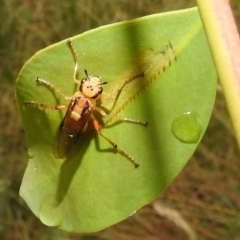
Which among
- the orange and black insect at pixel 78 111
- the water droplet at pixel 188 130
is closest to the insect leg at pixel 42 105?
the orange and black insect at pixel 78 111

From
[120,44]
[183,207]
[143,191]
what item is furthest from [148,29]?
[183,207]

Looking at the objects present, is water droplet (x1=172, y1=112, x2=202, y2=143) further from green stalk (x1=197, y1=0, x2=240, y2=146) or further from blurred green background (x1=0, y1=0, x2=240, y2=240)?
blurred green background (x1=0, y1=0, x2=240, y2=240)

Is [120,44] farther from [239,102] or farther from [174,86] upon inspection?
[239,102]

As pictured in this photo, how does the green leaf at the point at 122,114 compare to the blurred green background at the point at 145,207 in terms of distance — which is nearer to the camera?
the green leaf at the point at 122,114

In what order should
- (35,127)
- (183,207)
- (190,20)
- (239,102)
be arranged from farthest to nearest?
(183,207)
(35,127)
(190,20)
(239,102)

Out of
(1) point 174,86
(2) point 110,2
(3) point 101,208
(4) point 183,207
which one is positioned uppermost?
(2) point 110,2

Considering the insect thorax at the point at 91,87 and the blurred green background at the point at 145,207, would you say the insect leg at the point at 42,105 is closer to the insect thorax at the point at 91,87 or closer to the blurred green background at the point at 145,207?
the insect thorax at the point at 91,87

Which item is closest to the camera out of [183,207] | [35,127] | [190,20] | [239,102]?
[239,102]

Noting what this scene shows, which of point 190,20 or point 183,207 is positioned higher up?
point 190,20
